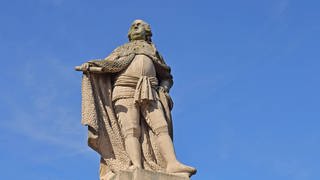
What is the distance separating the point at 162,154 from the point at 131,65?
73.7 inches

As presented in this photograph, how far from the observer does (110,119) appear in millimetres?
13094

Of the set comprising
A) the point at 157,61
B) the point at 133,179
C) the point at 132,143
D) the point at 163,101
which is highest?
the point at 157,61

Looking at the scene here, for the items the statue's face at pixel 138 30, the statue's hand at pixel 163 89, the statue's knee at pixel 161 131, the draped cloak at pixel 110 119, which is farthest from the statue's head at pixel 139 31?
the statue's knee at pixel 161 131

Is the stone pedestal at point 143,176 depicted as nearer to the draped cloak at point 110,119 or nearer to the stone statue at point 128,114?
the stone statue at point 128,114

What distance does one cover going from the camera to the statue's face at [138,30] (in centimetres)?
1405

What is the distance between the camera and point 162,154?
12.7 meters

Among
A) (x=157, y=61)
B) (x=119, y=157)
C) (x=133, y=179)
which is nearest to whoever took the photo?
(x=133, y=179)

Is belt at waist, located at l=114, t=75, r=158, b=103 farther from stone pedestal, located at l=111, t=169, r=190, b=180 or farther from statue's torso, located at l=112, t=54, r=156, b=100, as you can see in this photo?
stone pedestal, located at l=111, t=169, r=190, b=180

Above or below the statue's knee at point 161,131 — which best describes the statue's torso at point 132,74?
above

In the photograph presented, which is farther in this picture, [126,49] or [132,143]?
[126,49]

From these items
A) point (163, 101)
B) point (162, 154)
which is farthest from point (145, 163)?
point (163, 101)

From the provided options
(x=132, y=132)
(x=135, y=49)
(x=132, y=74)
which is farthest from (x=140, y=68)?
(x=132, y=132)

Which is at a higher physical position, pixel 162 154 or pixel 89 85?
pixel 89 85

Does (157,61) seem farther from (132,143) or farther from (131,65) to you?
(132,143)
